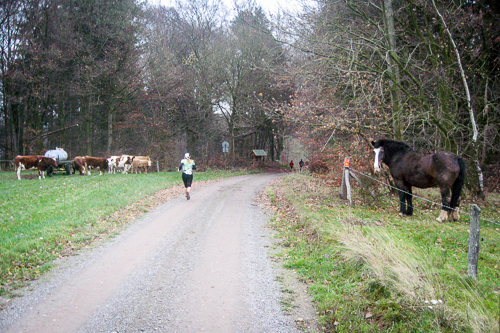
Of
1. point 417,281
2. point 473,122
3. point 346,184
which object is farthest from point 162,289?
point 473,122

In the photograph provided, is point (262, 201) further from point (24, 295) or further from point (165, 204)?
point (24, 295)

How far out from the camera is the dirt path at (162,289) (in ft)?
14.0

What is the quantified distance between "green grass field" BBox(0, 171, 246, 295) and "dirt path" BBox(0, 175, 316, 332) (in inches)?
22.8

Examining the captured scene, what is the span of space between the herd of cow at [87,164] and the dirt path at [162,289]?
1784 cm

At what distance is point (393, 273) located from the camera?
475 cm

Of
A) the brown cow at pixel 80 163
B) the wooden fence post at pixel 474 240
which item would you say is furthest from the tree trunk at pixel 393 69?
the brown cow at pixel 80 163

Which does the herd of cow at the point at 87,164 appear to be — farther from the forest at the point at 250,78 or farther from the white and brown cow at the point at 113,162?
the forest at the point at 250,78

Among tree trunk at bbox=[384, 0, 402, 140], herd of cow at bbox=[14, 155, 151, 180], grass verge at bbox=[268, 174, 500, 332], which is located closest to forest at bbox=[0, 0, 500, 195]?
tree trunk at bbox=[384, 0, 402, 140]

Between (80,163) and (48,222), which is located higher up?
(80,163)

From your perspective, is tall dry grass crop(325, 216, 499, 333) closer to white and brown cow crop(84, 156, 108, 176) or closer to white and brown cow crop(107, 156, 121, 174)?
white and brown cow crop(84, 156, 108, 176)

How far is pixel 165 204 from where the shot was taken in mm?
13453

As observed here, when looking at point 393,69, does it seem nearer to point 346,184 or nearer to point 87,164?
point 346,184

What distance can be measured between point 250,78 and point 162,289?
2897cm

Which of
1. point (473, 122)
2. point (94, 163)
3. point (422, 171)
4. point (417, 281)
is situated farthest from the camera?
point (94, 163)
